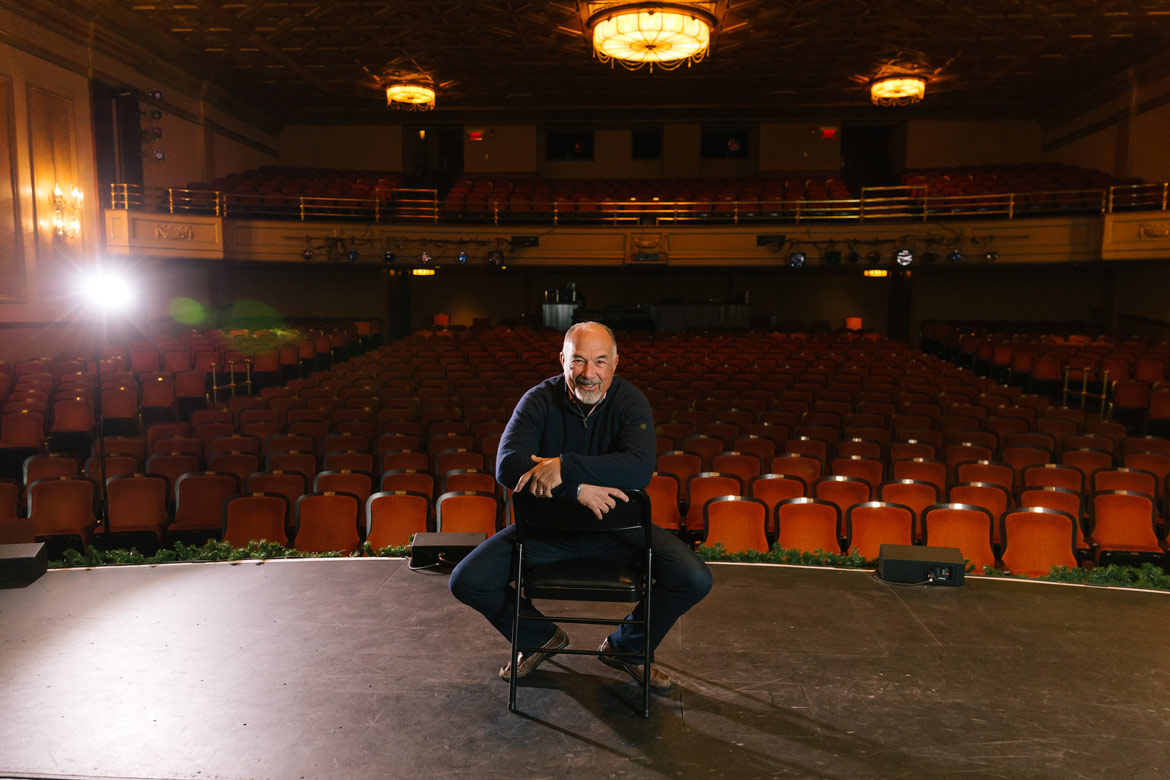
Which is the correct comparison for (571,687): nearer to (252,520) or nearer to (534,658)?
(534,658)

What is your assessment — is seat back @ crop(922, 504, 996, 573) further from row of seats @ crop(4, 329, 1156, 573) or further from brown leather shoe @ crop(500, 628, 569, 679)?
brown leather shoe @ crop(500, 628, 569, 679)

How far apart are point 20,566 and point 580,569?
2.83 meters

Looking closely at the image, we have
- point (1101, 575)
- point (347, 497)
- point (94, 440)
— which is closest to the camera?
point (1101, 575)

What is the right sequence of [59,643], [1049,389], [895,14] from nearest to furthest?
[59,643]
[1049,389]
[895,14]

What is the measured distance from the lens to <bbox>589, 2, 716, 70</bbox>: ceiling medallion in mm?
11430

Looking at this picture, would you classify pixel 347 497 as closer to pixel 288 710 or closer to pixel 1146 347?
pixel 288 710

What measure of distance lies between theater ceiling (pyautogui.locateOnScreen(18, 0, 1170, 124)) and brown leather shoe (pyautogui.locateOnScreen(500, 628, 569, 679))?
1145 centimetres

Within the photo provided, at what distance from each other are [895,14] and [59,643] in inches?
548

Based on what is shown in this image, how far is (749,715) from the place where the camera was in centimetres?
259

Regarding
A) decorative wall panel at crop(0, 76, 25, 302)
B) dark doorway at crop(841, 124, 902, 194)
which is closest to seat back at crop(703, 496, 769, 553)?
decorative wall panel at crop(0, 76, 25, 302)

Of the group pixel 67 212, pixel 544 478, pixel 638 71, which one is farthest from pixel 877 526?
pixel 638 71

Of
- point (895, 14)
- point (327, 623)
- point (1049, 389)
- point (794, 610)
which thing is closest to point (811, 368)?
point (1049, 389)

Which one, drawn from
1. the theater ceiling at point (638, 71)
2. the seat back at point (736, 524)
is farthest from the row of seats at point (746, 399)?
the theater ceiling at point (638, 71)

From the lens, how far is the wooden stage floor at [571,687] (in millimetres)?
2336
